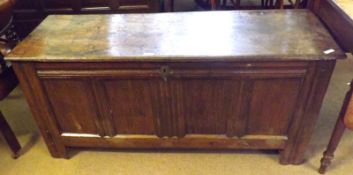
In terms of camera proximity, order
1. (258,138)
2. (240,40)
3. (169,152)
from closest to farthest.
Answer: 1. (240,40)
2. (258,138)
3. (169,152)

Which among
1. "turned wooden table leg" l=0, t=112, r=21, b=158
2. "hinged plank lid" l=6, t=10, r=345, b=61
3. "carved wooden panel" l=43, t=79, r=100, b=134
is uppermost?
"hinged plank lid" l=6, t=10, r=345, b=61

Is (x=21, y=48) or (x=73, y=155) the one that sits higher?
(x=21, y=48)

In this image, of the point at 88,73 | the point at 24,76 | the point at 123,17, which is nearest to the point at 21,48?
the point at 24,76

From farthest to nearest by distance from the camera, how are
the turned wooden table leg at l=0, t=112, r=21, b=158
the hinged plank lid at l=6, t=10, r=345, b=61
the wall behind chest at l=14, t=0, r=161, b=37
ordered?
the wall behind chest at l=14, t=0, r=161, b=37 → the turned wooden table leg at l=0, t=112, r=21, b=158 → the hinged plank lid at l=6, t=10, r=345, b=61

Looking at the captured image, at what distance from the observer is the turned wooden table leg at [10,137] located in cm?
155

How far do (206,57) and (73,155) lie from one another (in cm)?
101

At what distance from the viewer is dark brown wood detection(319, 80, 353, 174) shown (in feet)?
4.06

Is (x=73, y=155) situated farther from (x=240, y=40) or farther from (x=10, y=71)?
(x=240, y=40)

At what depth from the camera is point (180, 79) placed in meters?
1.29

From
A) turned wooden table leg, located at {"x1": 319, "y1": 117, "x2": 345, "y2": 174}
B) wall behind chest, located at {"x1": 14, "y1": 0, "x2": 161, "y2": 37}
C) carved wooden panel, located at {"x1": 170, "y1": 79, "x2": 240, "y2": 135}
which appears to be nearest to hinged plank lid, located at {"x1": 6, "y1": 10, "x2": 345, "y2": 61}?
carved wooden panel, located at {"x1": 170, "y1": 79, "x2": 240, "y2": 135}

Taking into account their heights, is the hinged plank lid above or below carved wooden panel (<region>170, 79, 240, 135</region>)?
above

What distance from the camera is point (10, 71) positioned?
5.17 ft

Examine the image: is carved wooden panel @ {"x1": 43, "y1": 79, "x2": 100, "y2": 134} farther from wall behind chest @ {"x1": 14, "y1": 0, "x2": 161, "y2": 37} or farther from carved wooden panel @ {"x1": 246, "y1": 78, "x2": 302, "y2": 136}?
wall behind chest @ {"x1": 14, "y1": 0, "x2": 161, "y2": 37}

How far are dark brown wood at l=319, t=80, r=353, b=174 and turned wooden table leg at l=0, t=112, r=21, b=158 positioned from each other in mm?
1666
